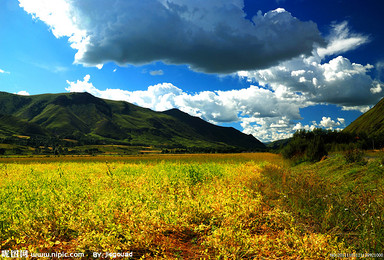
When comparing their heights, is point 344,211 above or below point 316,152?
below

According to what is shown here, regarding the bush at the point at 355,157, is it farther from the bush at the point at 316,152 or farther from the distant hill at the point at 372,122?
the distant hill at the point at 372,122

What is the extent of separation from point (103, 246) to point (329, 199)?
6.74 m

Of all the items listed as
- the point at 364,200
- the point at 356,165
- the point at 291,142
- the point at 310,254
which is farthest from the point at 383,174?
the point at 291,142

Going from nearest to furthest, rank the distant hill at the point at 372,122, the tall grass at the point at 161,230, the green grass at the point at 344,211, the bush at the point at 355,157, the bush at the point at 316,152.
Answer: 1. the tall grass at the point at 161,230
2. the green grass at the point at 344,211
3. the bush at the point at 355,157
4. the bush at the point at 316,152
5. the distant hill at the point at 372,122

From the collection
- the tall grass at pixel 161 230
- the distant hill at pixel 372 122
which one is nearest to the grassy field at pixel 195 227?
the tall grass at pixel 161 230

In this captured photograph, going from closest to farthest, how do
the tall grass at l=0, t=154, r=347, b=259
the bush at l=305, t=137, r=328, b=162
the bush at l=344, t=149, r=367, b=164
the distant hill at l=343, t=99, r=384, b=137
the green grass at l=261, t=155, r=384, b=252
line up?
1. the tall grass at l=0, t=154, r=347, b=259
2. the green grass at l=261, t=155, r=384, b=252
3. the bush at l=344, t=149, r=367, b=164
4. the bush at l=305, t=137, r=328, b=162
5. the distant hill at l=343, t=99, r=384, b=137

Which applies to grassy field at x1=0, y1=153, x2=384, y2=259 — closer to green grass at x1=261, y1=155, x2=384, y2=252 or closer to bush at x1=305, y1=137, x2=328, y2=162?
green grass at x1=261, y1=155, x2=384, y2=252

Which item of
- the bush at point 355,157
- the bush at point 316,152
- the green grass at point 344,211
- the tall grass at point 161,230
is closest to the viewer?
the tall grass at point 161,230

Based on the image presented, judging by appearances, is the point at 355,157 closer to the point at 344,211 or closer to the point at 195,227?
the point at 344,211

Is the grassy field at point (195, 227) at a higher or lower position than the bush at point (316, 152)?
lower

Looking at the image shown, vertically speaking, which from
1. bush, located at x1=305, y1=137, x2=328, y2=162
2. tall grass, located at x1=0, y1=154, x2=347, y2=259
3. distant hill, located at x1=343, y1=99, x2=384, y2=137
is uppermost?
distant hill, located at x1=343, y1=99, x2=384, y2=137

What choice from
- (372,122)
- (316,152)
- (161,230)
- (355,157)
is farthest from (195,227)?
(372,122)

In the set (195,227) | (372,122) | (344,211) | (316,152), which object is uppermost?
(372,122)

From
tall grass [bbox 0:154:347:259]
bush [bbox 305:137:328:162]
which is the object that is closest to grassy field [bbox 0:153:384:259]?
tall grass [bbox 0:154:347:259]
